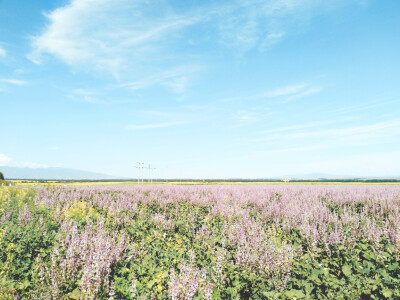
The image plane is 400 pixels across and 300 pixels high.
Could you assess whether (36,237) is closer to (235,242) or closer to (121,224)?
(121,224)

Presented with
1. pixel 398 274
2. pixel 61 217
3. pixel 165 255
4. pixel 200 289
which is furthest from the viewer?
pixel 61 217

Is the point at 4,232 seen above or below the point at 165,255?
above

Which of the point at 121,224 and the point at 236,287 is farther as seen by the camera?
the point at 121,224

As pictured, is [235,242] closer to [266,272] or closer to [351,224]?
[266,272]

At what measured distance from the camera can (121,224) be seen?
821 cm

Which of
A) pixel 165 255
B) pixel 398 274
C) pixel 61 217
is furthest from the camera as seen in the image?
pixel 61 217

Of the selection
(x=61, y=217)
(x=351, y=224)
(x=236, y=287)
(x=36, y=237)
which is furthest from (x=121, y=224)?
(x=351, y=224)

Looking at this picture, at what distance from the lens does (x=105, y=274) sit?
4.10 metres

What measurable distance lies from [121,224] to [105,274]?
4.25 metres

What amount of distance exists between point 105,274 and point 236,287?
6.89 feet

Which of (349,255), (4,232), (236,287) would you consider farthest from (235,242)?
(4,232)

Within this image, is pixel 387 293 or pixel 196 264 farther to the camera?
pixel 196 264

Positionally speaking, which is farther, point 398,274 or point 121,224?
point 121,224

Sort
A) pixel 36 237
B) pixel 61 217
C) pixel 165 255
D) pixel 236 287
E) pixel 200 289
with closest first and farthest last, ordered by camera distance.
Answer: pixel 200 289, pixel 236 287, pixel 165 255, pixel 36 237, pixel 61 217
